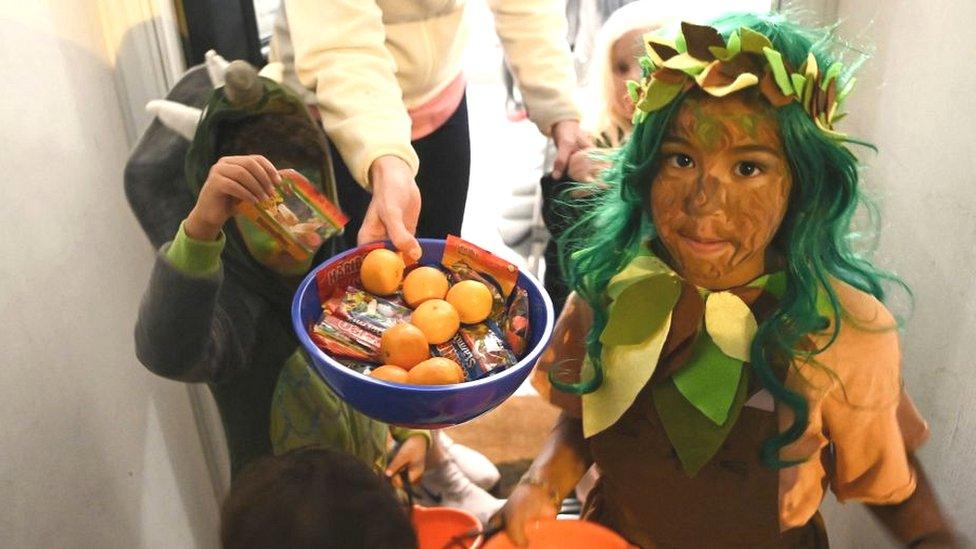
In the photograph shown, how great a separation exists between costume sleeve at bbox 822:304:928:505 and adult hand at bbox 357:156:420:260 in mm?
437

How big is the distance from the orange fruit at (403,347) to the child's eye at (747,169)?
324mm

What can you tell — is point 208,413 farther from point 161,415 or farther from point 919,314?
point 919,314

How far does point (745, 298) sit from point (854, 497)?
0.24 metres

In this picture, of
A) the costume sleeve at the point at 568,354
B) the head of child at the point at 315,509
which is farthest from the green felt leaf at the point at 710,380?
the head of child at the point at 315,509

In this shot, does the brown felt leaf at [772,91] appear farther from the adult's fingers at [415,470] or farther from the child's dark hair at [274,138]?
the adult's fingers at [415,470]

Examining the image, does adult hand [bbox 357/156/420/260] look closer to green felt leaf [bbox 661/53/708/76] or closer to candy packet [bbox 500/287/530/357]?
candy packet [bbox 500/287/530/357]

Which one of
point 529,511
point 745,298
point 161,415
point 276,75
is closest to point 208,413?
point 161,415

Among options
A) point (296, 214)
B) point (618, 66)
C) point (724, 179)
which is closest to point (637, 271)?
point (724, 179)

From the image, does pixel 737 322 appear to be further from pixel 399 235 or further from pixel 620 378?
pixel 399 235

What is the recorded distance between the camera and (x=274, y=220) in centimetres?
86

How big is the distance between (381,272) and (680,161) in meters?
0.31

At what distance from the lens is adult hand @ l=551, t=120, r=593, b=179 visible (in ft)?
4.06

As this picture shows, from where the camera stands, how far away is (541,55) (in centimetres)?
129

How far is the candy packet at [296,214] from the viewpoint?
834mm
